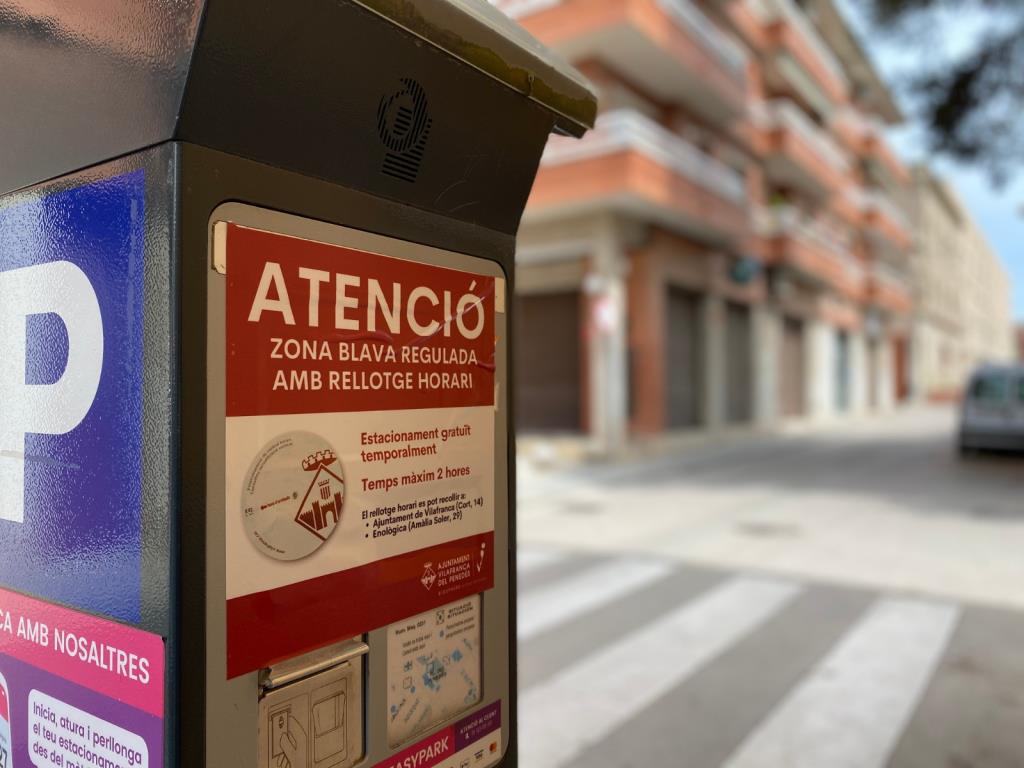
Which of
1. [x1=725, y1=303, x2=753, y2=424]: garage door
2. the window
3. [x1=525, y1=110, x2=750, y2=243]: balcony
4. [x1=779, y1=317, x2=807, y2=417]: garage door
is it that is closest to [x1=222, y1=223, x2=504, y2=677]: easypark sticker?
[x1=525, y1=110, x2=750, y2=243]: balcony

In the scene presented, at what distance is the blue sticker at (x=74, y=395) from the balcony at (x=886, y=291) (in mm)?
35014

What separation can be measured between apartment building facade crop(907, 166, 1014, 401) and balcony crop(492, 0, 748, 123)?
2542cm

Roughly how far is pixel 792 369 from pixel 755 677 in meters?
22.7

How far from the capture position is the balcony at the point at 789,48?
20.6 m

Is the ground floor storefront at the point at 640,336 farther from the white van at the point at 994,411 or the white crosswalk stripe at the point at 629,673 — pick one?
the white crosswalk stripe at the point at 629,673

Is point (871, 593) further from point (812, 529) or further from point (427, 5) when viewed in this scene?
point (427, 5)

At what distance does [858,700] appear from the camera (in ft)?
12.6

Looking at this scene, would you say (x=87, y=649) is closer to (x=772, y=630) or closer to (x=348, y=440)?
(x=348, y=440)

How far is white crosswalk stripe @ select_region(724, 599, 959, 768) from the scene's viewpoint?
3307 millimetres

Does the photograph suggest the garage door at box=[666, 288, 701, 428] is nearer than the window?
No

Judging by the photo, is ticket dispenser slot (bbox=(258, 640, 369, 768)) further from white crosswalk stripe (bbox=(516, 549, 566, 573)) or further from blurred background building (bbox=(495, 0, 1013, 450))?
blurred background building (bbox=(495, 0, 1013, 450))

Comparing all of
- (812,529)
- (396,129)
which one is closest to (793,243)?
(812,529)

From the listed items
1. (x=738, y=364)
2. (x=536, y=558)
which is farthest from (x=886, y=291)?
(x=536, y=558)

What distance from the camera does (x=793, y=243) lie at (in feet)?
70.4
